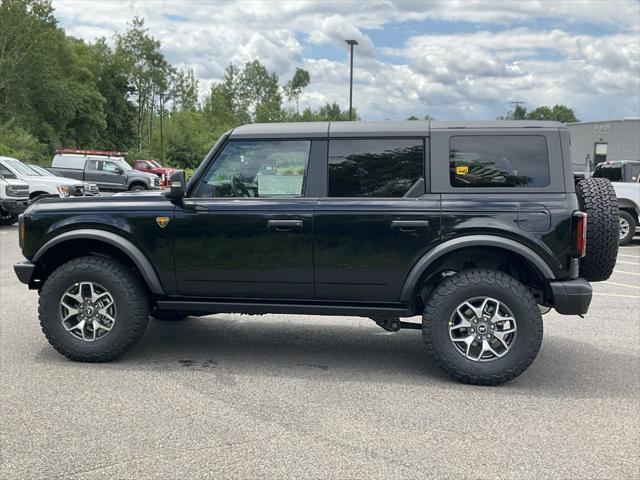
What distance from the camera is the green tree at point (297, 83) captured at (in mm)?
113188

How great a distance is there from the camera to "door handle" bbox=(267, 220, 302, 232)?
4.84 metres

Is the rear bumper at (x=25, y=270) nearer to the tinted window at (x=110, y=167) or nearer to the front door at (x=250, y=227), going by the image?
the front door at (x=250, y=227)

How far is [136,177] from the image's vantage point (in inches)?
1180

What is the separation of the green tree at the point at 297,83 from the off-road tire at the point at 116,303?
110145 mm

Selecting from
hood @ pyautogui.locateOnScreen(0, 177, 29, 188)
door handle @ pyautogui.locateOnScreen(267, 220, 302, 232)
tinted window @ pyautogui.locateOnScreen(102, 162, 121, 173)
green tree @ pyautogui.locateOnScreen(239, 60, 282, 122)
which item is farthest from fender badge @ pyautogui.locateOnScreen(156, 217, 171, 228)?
green tree @ pyautogui.locateOnScreen(239, 60, 282, 122)

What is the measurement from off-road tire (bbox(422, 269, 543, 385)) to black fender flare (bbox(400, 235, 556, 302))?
7.7 inches

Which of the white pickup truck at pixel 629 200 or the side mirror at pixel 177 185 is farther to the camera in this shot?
the white pickup truck at pixel 629 200

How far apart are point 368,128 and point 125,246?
80.3 inches

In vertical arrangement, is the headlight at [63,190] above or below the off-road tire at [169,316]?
above

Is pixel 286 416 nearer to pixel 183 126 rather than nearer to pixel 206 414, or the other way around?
pixel 206 414

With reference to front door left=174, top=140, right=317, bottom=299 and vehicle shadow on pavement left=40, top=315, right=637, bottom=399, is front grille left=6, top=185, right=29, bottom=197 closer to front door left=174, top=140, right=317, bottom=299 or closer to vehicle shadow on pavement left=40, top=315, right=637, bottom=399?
vehicle shadow on pavement left=40, top=315, right=637, bottom=399

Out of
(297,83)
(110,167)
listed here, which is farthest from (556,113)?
(110,167)

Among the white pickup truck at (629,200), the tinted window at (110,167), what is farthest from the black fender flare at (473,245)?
the tinted window at (110,167)

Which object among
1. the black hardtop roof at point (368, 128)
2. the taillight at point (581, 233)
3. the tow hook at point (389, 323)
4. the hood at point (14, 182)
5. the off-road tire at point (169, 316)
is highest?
the black hardtop roof at point (368, 128)
